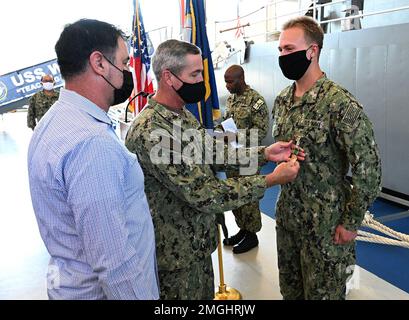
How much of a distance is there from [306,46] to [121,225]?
4.42 feet

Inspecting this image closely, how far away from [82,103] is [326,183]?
1213 millimetres

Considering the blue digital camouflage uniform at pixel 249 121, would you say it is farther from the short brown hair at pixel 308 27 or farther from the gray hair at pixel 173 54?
the gray hair at pixel 173 54

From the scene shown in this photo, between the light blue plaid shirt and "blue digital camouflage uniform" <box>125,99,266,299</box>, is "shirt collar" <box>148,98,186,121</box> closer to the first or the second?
"blue digital camouflage uniform" <box>125,99,266,299</box>

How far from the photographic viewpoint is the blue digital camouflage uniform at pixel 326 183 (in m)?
1.61

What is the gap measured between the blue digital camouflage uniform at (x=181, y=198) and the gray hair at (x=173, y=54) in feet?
0.61

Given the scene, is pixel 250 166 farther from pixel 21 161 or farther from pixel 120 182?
pixel 21 161

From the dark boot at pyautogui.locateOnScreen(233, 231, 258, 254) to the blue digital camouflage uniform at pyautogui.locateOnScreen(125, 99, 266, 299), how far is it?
1.69m

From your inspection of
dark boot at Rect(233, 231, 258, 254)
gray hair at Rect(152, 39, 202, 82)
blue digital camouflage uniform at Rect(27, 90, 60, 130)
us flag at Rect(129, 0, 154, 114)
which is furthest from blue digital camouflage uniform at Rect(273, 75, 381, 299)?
blue digital camouflage uniform at Rect(27, 90, 60, 130)

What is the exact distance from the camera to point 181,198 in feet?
4.88

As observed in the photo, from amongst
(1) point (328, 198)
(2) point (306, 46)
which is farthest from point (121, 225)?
(2) point (306, 46)

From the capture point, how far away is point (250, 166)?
A: 2090 mm

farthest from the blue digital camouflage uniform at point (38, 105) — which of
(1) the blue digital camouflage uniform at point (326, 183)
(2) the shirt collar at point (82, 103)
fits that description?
(2) the shirt collar at point (82, 103)

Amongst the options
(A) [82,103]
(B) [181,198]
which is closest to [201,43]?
(B) [181,198]

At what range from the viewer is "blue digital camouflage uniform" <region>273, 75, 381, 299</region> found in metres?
1.61
